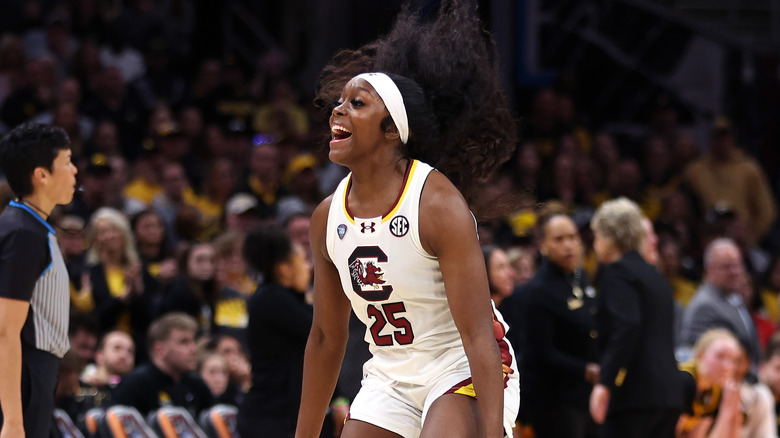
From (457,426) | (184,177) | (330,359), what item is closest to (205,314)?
(184,177)

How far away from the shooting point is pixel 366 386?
4.09 m

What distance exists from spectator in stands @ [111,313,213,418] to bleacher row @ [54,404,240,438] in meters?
0.10

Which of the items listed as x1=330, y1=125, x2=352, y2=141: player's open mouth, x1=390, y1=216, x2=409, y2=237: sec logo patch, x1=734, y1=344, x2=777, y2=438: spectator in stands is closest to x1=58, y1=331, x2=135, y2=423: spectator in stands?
x1=330, y1=125, x2=352, y2=141: player's open mouth

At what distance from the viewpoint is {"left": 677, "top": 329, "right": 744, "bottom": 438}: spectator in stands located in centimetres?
732

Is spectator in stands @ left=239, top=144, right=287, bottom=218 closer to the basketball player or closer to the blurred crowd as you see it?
the blurred crowd

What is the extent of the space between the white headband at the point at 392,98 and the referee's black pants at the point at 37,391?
1.75 meters

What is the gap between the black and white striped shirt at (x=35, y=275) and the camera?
14.9 ft

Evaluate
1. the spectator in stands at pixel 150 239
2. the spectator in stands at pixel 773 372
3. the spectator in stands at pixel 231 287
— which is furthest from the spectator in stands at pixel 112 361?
the spectator in stands at pixel 773 372

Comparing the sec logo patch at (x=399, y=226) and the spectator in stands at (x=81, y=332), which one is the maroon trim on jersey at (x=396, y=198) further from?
the spectator in stands at (x=81, y=332)

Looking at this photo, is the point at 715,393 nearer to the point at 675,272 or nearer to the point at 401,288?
the point at 675,272

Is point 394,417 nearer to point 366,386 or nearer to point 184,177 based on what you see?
point 366,386

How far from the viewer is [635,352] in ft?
22.0

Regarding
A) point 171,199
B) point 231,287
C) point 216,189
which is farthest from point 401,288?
point 216,189

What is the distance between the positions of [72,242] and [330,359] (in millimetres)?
4321
